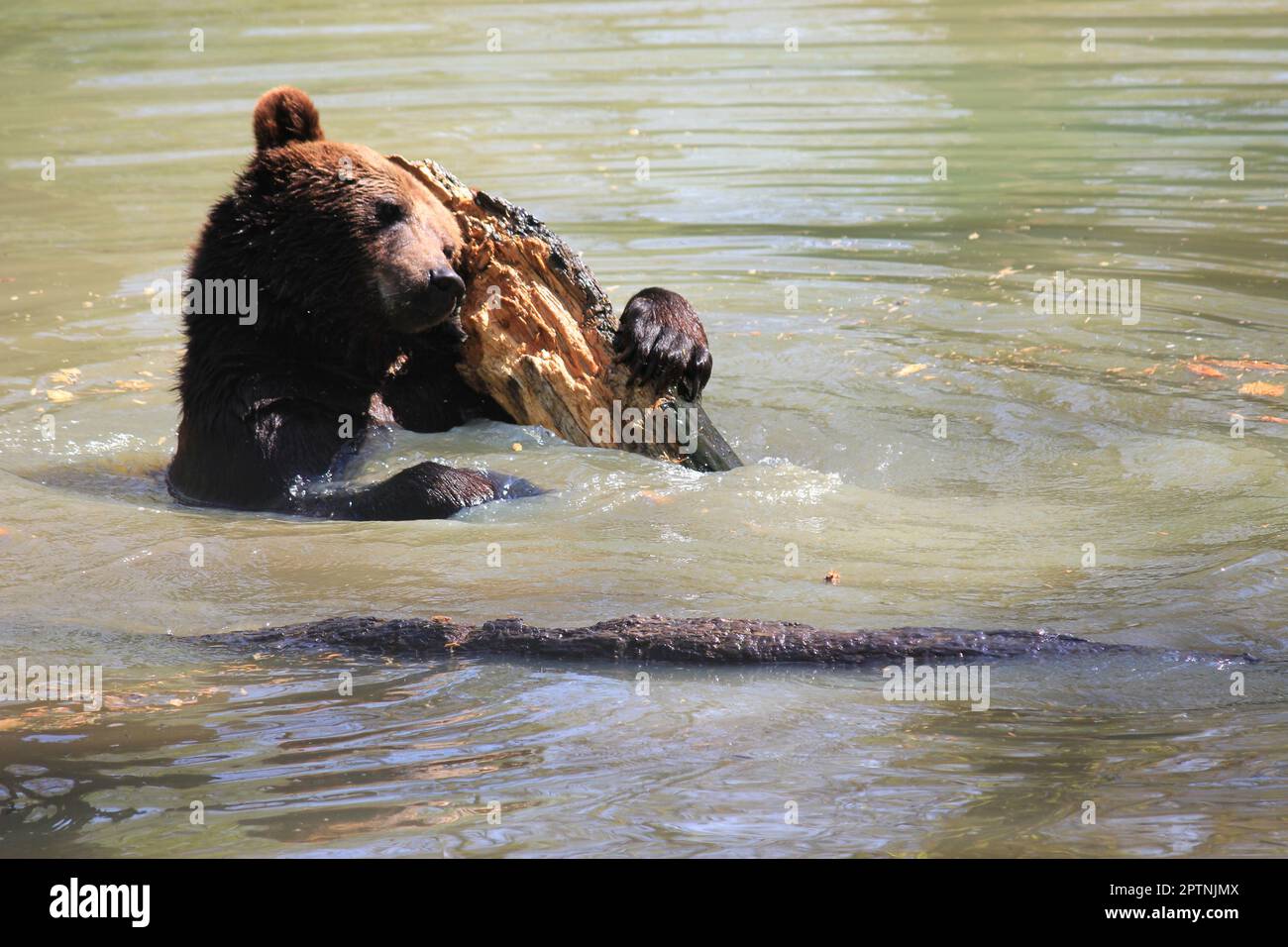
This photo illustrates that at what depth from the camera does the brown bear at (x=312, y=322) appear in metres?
6.32

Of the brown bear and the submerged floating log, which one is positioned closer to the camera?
the submerged floating log

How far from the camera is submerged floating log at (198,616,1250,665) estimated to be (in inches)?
173

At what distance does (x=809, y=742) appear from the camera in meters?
3.91

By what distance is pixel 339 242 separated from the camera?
6.34 m

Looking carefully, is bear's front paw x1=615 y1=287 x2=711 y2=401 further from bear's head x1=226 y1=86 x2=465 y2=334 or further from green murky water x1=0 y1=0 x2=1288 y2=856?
bear's head x1=226 y1=86 x2=465 y2=334

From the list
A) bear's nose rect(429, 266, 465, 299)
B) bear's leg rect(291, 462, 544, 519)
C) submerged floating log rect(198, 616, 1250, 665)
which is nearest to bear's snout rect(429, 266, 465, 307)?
bear's nose rect(429, 266, 465, 299)

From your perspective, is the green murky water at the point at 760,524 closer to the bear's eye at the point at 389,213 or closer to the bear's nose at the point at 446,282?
the bear's nose at the point at 446,282

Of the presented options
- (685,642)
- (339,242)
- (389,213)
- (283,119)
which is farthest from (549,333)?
(685,642)

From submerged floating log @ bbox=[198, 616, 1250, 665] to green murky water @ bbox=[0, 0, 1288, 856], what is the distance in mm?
85

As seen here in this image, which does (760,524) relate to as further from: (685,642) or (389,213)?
(389,213)

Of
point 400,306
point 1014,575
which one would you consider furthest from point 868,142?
point 1014,575

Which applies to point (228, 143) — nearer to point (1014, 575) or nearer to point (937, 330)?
point (937, 330)

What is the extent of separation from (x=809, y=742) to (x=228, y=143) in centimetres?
1245

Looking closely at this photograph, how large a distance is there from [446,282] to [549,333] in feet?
1.71
